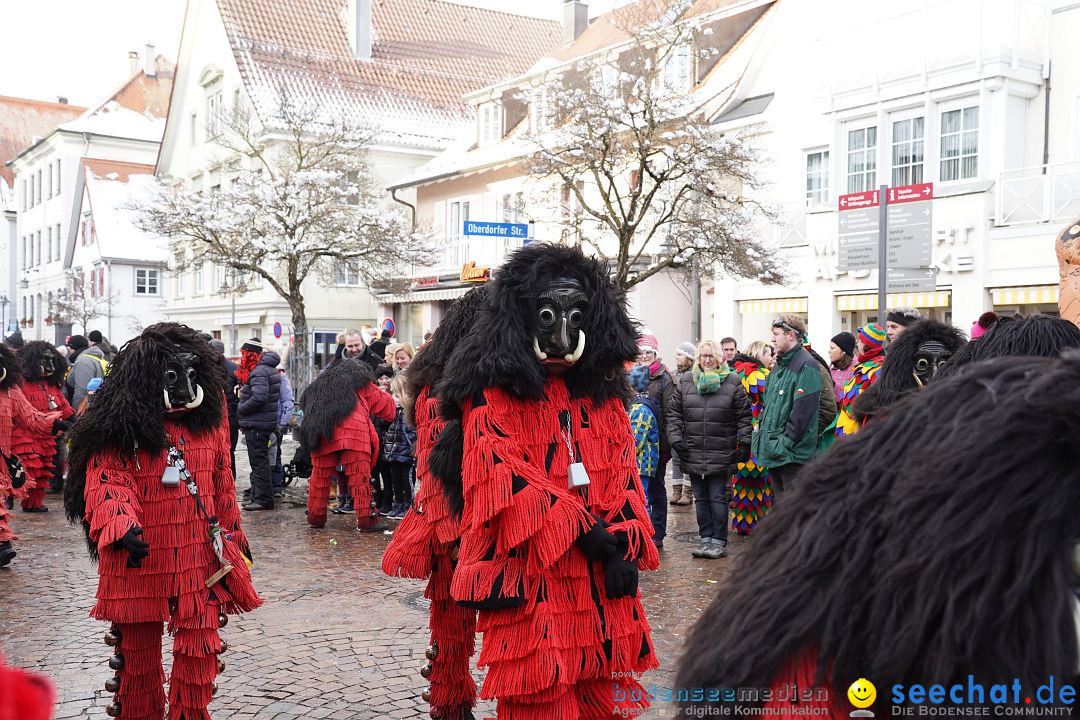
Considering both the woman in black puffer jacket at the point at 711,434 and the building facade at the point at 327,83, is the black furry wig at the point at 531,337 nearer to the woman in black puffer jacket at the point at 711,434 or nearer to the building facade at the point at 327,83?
the woman in black puffer jacket at the point at 711,434

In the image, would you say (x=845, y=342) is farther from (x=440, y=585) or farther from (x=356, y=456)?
(x=440, y=585)

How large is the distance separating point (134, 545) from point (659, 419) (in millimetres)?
5871

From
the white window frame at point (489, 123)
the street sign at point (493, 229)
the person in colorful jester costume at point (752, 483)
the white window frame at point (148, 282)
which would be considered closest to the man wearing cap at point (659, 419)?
the person in colorful jester costume at point (752, 483)

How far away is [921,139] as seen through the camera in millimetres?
17469

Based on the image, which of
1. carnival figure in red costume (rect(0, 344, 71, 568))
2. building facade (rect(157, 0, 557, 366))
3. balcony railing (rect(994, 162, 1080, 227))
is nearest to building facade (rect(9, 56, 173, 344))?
building facade (rect(157, 0, 557, 366))

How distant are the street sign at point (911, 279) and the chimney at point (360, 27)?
26611 millimetres

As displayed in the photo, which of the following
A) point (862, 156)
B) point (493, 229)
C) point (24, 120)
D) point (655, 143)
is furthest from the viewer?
point (24, 120)

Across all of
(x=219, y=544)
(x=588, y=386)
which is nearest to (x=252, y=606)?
(x=219, y=544)

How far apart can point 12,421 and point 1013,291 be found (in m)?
14.3

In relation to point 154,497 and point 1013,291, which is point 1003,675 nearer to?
point 154,497

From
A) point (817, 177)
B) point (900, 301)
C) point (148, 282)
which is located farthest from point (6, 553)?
point (148, 282)

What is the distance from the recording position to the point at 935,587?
117 cm

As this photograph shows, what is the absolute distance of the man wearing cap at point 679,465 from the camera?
8.96 metres

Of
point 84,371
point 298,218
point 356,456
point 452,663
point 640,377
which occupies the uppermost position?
point 298,218
